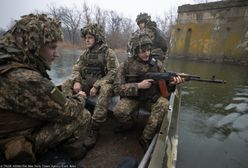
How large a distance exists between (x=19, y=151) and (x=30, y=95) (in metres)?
0.51

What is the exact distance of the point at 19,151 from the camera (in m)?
1.88

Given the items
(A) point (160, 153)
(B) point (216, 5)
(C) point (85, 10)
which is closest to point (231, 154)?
(A) point (160, 153)

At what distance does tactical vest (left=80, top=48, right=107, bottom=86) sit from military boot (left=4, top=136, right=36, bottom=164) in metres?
2.21

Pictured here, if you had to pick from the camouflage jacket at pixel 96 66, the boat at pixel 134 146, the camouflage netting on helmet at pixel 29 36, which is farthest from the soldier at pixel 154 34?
the camouflage netting on helmet at pixel 29 36

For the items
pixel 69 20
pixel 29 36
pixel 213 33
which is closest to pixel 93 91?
pixel 29 36

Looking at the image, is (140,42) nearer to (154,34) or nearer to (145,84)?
(145,84)

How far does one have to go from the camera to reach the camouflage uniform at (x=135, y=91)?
10.4ft

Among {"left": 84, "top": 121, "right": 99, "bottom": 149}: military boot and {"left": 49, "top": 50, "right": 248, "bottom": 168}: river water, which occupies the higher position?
{"left": 84, "top": 121, "right": 99, "bottom": 149}: military boot

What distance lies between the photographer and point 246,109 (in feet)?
21.8

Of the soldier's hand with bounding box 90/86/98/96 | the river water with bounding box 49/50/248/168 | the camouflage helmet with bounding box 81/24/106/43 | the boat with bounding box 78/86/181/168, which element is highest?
the camouflage helmet with bounding box 81/24/106/43

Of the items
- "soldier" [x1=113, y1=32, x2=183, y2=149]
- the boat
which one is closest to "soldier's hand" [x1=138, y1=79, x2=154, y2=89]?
"soldier" [x1=113, y1=32, x2=183, y2=149]

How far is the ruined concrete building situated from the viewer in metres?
17.0

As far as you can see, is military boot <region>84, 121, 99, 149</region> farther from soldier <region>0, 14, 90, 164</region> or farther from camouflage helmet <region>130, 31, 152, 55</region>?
camouflage helmet <region>130, 31, 152, 55</region>

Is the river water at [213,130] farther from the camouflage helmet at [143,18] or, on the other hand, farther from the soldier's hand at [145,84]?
the camouflage helmet at [143,18]
